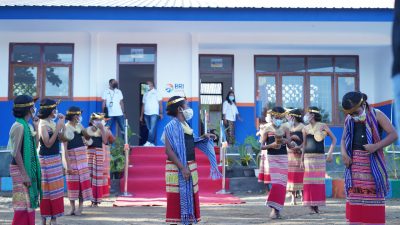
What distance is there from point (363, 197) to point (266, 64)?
1167 centimetres

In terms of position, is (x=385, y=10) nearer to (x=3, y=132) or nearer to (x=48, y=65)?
(x=48, y=65)

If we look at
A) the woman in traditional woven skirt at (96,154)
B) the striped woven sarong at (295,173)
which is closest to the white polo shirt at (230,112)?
the striped woven sarong at (295,173)

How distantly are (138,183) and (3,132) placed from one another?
16.5ft

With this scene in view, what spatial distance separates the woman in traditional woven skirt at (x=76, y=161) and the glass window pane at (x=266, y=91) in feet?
28.1

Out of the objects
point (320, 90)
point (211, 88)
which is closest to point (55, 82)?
point (320, 90)

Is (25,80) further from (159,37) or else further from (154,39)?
(159,37)

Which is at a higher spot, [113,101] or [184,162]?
[113,101]

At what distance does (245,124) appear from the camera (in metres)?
17.3

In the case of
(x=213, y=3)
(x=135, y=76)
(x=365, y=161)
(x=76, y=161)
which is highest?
(x=213, y=3)

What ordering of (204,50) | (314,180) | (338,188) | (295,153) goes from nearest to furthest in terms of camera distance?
1. (314,180)
2. (295,153)
3. (338,188)
4. (204,50)

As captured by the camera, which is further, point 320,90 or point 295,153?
A: point 320,90

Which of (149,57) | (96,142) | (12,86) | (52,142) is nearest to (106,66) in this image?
(149,57)

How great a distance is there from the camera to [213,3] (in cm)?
1619

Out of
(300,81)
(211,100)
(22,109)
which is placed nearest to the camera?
(22,109)
